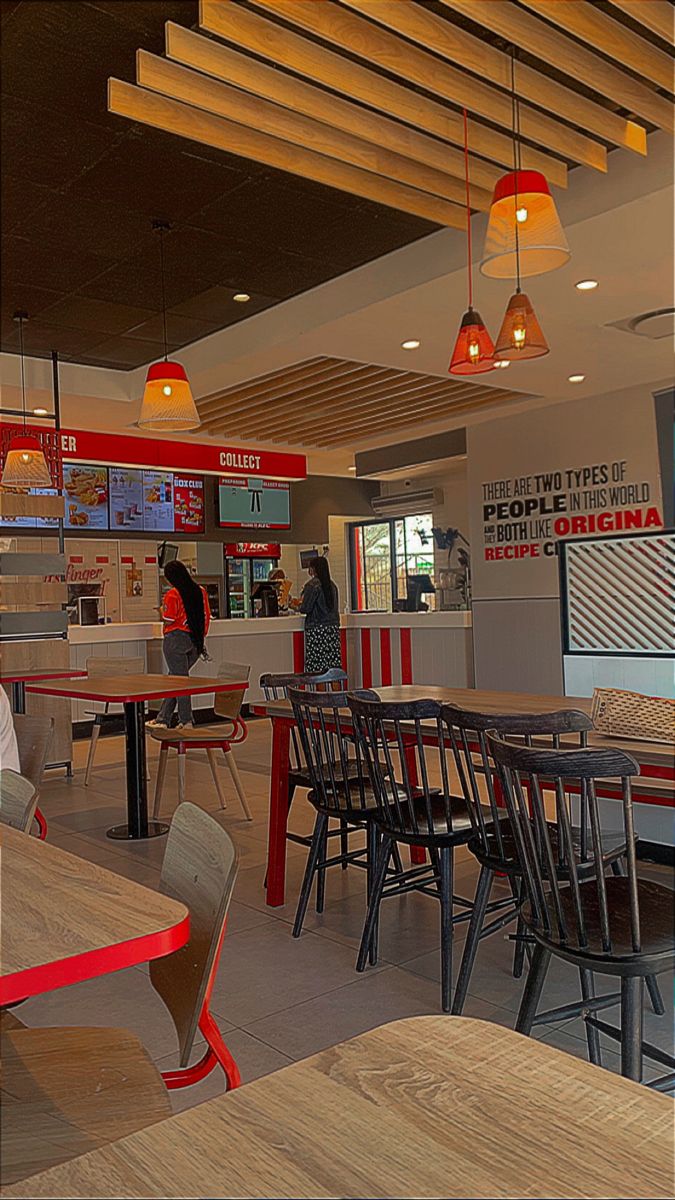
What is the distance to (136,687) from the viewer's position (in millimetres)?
4801

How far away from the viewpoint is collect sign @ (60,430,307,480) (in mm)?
8133

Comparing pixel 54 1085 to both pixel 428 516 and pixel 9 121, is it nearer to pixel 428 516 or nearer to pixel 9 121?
pixel 9 121

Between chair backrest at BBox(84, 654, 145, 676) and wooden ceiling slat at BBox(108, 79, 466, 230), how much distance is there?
11.5ft

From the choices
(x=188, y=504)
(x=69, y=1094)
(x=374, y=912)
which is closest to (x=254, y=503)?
(x=188, y=504)

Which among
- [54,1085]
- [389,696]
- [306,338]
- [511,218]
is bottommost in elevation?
[54,1085]

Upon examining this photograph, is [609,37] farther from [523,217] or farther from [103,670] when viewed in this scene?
[103,670]

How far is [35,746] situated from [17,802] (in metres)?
1.07

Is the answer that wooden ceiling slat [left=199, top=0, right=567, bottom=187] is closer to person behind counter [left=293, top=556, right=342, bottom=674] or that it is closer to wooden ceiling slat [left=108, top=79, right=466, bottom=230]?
wooden ceiling slat [left=108, top=79, right=466, bottom=230]

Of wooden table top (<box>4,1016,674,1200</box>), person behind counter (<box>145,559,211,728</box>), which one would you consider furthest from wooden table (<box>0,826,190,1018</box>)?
person behind counter (<box>145,559,211,728</box>)

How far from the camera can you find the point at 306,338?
17.9 feet

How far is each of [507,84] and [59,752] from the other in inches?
204

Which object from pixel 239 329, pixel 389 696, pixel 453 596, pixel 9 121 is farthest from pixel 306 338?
pixel 453 596

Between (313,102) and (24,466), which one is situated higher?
(313,102)

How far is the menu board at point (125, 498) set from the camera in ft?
30.7
